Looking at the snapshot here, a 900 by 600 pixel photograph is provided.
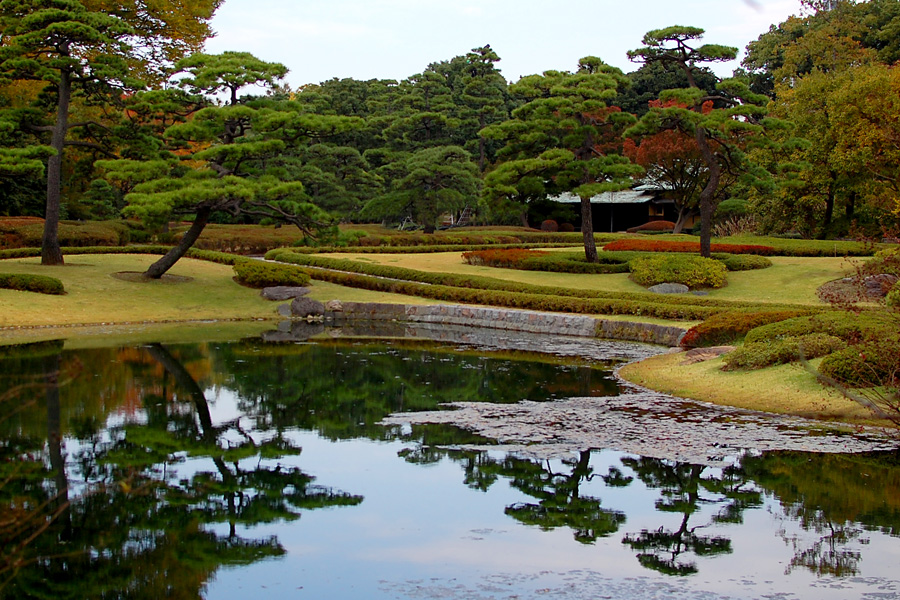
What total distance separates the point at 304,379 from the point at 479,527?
7346 millimetres

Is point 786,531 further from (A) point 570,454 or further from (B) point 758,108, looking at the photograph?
(B) point 758,108

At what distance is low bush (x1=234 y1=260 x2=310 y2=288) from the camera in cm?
2389

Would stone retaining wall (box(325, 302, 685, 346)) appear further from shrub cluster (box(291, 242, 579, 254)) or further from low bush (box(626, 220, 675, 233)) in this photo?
low bush (box(626, 220, 675, 233))

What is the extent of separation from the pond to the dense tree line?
11.7 feet

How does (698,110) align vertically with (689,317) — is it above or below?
above

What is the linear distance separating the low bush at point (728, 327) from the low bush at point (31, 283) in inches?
553

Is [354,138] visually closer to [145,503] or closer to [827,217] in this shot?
[827,217]

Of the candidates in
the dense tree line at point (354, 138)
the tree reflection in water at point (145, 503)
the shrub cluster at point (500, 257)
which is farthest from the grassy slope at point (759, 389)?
the shrub cluster at point (500, 257)

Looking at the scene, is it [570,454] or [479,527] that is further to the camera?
[570,454]

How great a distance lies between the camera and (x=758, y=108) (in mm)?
25250

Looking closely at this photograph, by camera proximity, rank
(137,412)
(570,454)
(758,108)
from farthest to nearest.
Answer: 1. (758,108)
2. (137,412)
3. (570,454)

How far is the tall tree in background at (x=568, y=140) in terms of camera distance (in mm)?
26516

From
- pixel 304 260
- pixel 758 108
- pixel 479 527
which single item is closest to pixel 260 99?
pixel 304 260

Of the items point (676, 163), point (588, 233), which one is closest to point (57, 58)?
point (588, 233)
